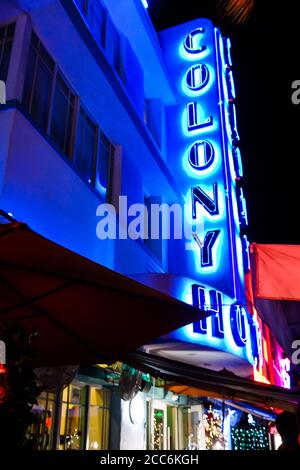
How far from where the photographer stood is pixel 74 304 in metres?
4.01

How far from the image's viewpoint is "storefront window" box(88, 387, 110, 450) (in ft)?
30.3

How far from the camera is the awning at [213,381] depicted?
527 cm

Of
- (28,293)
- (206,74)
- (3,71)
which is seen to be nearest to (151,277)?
(3,71)

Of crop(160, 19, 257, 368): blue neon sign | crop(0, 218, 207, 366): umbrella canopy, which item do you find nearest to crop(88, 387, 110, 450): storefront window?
crop(160, 19, 257, 368): blue neon sign

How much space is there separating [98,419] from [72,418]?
0.96 metres

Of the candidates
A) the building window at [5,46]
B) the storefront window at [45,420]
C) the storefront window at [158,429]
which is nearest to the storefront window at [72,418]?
the storefront window at [45,420]

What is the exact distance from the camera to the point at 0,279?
372 centimetres

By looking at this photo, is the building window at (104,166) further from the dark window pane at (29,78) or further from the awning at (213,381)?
the awning at (213,381)

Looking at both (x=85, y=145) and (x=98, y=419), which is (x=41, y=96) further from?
(x=98, y=419)

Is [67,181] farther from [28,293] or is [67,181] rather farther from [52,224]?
[28,293]

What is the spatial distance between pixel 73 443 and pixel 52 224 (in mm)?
4497

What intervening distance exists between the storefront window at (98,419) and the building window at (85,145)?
4.57 m

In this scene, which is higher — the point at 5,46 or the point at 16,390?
the point at 5,46

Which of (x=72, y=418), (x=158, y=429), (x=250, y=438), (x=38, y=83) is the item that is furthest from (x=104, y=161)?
(x=250, y=438)
